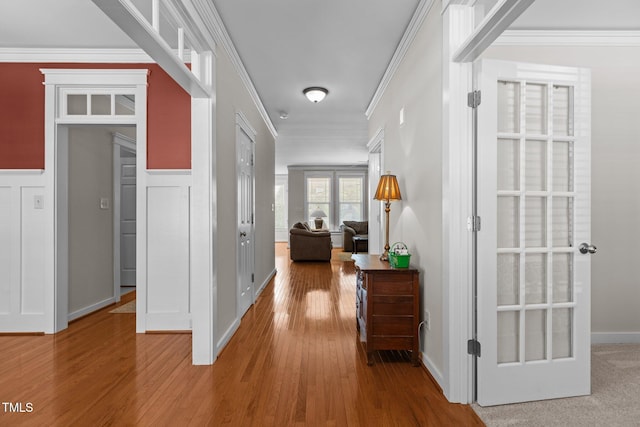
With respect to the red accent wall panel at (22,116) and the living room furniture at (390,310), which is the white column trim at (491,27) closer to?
the living room furniture at (390,310)

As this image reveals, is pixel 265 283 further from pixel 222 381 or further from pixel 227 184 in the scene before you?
pixel 222 381

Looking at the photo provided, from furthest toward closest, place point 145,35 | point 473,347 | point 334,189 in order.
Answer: point 334,189, point 473,347, point 145,35

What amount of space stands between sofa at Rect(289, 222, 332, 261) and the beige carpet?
6.08 meters

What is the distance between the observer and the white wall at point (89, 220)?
378 cm

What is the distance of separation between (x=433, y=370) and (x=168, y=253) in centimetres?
255

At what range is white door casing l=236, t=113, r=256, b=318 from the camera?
3.85 meters

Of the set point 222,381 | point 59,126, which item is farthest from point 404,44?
point 59,126

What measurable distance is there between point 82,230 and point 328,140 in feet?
16.1

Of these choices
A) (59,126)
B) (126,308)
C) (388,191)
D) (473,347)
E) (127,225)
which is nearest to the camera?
(473,347)

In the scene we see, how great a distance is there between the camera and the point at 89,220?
13.2 feet

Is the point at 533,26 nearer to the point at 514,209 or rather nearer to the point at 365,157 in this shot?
the point at 514,209

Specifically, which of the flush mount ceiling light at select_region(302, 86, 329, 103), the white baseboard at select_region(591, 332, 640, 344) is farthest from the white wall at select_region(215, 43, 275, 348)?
the white baseboard at select_region(591, 332, 640, 344)

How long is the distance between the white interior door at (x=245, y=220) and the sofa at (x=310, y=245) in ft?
11.9

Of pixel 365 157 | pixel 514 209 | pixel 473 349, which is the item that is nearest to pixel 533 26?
pixel 514 209
